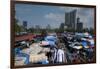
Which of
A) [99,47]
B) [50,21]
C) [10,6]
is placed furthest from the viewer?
[99,47]

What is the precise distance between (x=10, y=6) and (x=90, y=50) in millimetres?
1223

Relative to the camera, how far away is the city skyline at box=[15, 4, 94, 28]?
220cm

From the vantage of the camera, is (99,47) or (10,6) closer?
(10,6)

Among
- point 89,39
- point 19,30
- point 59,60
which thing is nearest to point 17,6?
point 19,30

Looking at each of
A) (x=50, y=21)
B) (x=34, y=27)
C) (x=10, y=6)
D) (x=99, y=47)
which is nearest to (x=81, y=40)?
(x=99, y=47)

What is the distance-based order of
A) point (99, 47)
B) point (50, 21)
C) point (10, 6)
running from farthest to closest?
1. point (99, 47)
2. point (50, 21)
3. point (10, 6)

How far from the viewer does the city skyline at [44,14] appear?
7.22ft

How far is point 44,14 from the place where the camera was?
7.47 ft

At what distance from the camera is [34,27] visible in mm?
2250

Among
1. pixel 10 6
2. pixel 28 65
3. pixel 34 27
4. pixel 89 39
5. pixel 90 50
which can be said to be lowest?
pixel 28 65
